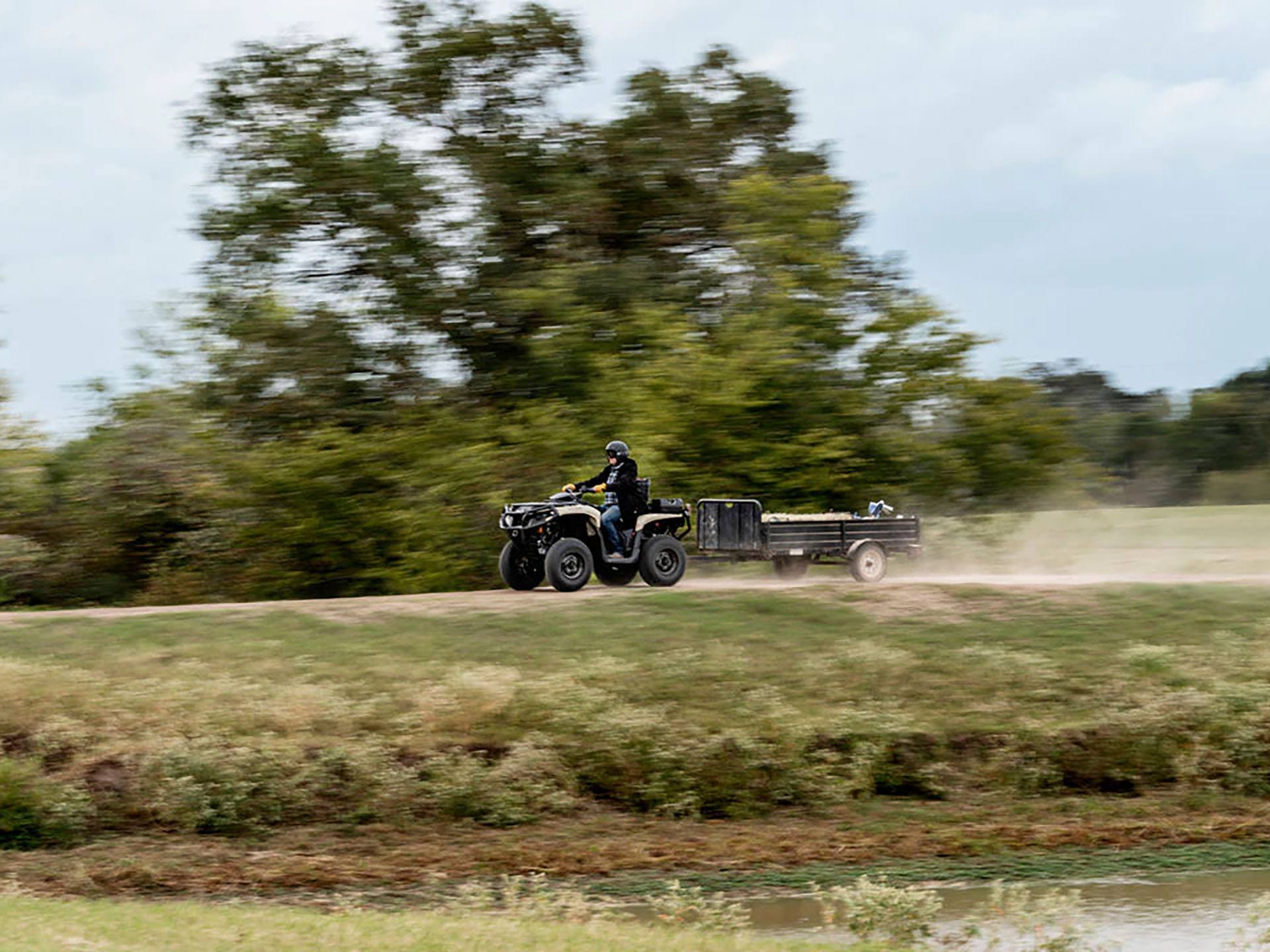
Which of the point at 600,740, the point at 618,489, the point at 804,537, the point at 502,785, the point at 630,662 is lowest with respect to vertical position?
the point at 502,785

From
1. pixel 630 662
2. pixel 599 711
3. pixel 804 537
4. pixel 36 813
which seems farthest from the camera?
pixel 804 537

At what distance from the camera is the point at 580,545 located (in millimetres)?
20391

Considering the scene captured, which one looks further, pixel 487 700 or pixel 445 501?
pixel 445 501

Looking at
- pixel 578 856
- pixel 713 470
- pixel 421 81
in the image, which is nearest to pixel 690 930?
pixel 578 856

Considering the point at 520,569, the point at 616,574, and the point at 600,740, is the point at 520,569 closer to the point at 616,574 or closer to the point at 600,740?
the point at 616,574

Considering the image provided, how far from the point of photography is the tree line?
29.3 m

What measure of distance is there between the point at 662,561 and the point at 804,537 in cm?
219

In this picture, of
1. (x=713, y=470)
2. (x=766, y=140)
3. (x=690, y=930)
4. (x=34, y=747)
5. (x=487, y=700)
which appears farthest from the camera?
(x=766, y=140)

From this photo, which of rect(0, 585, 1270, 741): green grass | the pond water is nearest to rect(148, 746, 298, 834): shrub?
rect(0, 585, 1270, 741): green grass

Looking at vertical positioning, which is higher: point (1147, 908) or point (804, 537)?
point (804, 537)

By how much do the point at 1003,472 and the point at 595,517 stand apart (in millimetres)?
13927

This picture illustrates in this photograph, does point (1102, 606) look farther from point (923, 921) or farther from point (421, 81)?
point (421, 81)

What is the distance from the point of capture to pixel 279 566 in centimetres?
3023

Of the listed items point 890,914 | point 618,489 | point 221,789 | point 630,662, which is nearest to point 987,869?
point 890,914
